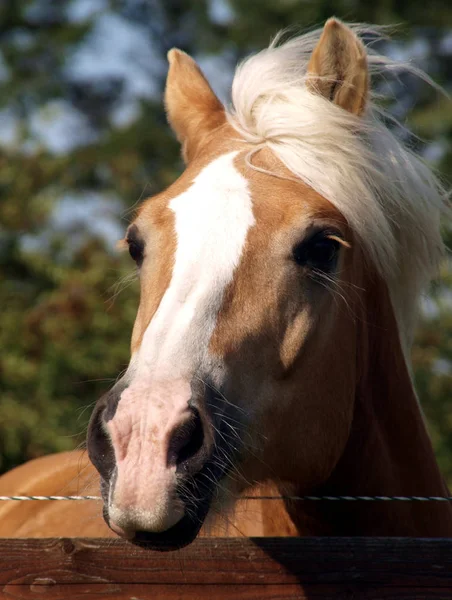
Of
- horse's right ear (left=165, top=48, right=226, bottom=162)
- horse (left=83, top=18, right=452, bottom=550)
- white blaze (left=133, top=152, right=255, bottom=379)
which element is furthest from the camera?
horse's right ear (left=165, top=48, right=226, bottom=162)

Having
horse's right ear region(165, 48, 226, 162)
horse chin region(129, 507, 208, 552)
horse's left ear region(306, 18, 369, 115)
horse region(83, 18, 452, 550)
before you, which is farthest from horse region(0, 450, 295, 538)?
horse's left ear region(306, 18, 369, 115)

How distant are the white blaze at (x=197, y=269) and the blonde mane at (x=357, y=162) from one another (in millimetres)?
279

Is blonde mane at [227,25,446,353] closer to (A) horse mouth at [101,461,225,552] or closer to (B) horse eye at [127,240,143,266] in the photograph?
(B) horse eye at [127,240,143,266]

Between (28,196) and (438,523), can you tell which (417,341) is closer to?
(28,196)

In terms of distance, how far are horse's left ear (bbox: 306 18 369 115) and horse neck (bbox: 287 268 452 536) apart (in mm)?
651

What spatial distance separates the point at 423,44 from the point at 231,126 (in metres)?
13.3

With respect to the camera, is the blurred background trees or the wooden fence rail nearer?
the wooden fence rail

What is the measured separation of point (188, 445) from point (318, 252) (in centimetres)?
79

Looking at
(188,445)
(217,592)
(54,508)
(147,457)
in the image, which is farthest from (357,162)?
(54,508)

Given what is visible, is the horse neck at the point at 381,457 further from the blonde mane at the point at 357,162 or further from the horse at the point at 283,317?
the blonde mane at the point at 357,162

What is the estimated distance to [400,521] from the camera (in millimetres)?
2584

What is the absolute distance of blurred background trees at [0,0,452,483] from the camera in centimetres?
772

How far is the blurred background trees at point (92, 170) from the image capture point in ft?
25.3

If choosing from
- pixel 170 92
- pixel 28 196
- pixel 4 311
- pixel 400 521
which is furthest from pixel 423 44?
pixel 400 521
